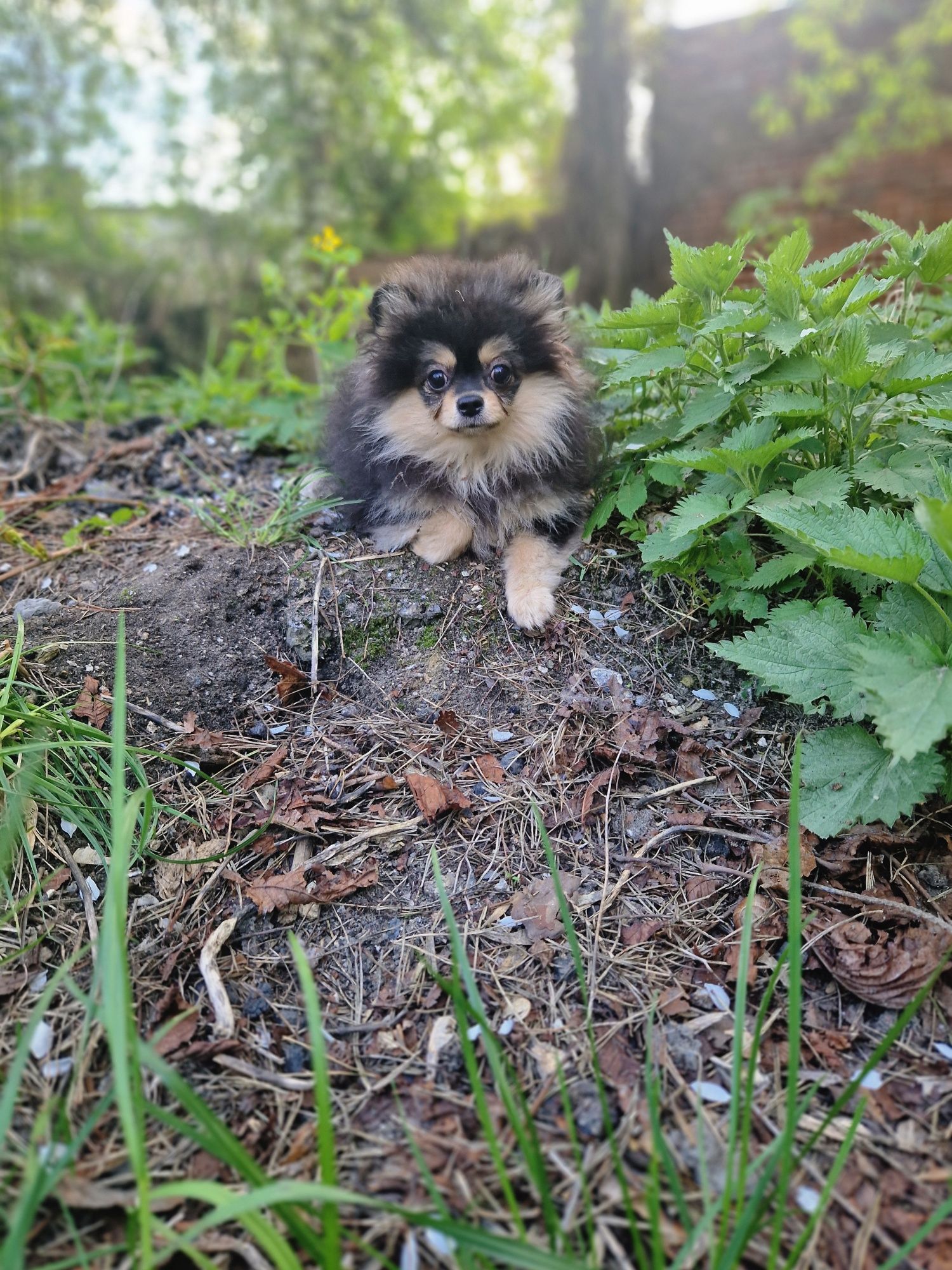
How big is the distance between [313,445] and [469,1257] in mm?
3200

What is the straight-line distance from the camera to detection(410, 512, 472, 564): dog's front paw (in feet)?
9.36

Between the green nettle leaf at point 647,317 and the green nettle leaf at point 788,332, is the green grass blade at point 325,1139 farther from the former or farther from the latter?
the green nettle leaf at point 647,317

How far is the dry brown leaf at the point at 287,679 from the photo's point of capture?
2484mm

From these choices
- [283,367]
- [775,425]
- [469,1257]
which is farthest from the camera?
[283,367]

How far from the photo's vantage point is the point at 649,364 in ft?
8.07

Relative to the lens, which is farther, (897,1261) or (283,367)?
(283,367)

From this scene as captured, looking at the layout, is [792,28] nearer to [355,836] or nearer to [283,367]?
[283,367]

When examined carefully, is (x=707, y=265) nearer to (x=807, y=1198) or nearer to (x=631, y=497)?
(x=631, y=497)

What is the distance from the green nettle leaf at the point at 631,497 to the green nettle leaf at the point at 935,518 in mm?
1114

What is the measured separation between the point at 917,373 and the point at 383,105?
9.37 m

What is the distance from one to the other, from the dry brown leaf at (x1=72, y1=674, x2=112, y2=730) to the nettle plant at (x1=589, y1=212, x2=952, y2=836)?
1.60 m

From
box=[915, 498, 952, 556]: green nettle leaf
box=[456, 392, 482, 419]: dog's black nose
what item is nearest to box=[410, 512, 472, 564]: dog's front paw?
box=[456, 392, 482, 419]: dog's black nose

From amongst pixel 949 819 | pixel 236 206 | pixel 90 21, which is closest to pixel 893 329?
pixel 949 819

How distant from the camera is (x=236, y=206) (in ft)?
30.2
